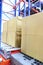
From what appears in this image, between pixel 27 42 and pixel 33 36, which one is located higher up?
pixel 33 36

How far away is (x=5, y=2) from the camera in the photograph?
18.7ft

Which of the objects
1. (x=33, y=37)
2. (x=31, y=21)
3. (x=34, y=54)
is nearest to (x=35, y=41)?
(x=33, y=37)

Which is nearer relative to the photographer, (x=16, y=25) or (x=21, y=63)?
(x=21, y=63)

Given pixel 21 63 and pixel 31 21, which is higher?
pixel 31 21

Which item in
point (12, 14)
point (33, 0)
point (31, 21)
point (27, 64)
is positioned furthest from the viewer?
point (12, 14)

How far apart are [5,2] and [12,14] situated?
86 cm

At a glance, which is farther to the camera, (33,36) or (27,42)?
(27,42)

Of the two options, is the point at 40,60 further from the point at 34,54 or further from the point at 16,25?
the point at 16,25

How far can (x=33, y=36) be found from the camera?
1555 mm

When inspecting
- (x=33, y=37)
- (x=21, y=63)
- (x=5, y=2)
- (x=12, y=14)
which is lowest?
(x=21, y=63)

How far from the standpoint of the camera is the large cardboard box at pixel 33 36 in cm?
139

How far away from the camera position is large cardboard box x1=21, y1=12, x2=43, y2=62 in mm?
1395

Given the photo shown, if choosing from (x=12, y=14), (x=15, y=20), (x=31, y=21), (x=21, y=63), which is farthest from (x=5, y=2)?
(x=21, y=63)

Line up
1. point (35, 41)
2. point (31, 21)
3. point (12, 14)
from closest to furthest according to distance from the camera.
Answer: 1. point (35, 41)
2. point (31, 21)
3. point (12, 14)
